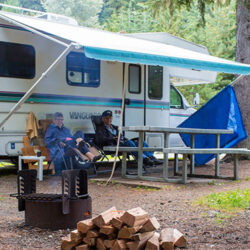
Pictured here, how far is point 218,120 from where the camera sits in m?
9.36

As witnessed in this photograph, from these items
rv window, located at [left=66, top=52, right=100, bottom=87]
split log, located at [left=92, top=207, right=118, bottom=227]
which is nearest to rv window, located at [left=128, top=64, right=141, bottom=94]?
rv window, located at [left=66, top=52, right=100, bottom=87]

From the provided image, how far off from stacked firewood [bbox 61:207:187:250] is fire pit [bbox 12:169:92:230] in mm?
509

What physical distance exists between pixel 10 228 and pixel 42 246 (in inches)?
23.9

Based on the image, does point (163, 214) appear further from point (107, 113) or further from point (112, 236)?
point (107, 113)

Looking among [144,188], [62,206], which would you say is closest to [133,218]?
[62,206]

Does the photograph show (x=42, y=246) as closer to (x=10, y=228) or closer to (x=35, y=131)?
(x=10, y=228)

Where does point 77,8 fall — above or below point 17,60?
above

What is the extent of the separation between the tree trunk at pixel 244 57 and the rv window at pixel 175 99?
1.39 metres

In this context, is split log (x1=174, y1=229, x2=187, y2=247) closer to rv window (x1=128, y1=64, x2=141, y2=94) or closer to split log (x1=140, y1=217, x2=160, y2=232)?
split log (x1=140, y1=217, x2=160, y2=232)

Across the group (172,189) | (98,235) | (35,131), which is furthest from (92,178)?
(98,235)

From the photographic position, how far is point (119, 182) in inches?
285

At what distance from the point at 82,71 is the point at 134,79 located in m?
1.29

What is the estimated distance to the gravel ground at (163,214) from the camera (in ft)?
13.2

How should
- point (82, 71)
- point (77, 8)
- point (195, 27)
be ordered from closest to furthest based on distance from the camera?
point (82, 71)
point (195, 27)
point (77, 8)
